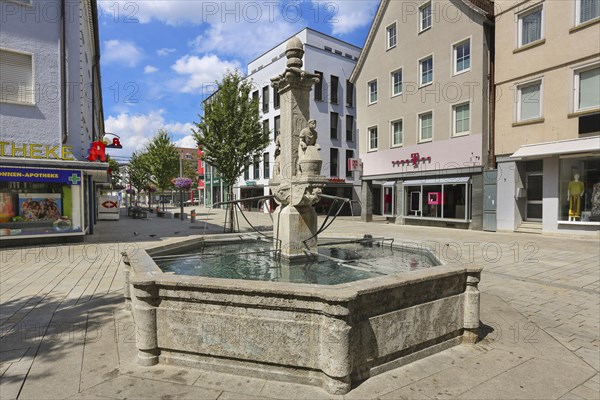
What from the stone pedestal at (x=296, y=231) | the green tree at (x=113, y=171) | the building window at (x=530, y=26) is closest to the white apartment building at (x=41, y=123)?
the stone pedestal at (x=296, y=231)

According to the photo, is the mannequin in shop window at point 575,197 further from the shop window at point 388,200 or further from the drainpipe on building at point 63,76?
the drainpipe on building at point 63,76

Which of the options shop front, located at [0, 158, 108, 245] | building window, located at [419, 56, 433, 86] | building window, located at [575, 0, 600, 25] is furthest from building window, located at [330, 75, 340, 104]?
shop front, located at [0, 158, 108, 245]

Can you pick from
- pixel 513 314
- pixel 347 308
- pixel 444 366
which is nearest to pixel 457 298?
pixel 444 366

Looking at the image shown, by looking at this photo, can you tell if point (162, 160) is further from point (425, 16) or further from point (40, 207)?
point (425, 16)

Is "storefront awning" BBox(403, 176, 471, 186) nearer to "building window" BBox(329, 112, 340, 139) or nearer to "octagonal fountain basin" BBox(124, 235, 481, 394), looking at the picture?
"building window" BBox(329, 112, 340, 139)

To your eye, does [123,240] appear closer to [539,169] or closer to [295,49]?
[295,49]

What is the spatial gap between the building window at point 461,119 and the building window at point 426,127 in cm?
158

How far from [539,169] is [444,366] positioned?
16.7 metres

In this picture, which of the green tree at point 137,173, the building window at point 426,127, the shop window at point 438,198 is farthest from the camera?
the green tree at point 137,173

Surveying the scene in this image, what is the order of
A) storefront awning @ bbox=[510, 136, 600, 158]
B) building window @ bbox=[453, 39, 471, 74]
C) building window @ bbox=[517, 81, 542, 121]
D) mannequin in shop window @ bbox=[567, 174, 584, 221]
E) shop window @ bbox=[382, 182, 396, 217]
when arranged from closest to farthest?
storefront awning @ bbox=[510, 136, 600, 158] < mannequin in shop window @ bbox=[567, 174, 584, 221] < building window @ bbox=[517, 81, 542, 121] < building window @ bbox=[453, 39, 471, 74] < shop window @ bbox=[382, 182, 396, 217]

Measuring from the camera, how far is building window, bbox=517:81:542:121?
16.3 m

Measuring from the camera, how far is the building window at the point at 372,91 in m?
25.4

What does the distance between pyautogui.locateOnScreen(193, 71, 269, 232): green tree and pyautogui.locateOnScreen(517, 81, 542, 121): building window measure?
13479 millimetres

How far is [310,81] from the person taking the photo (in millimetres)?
6336
